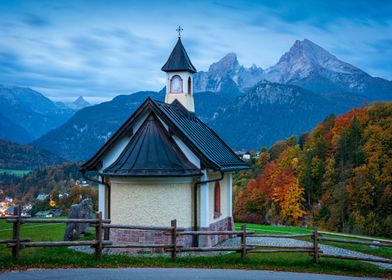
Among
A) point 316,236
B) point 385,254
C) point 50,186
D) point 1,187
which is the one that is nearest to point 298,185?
point 385,254

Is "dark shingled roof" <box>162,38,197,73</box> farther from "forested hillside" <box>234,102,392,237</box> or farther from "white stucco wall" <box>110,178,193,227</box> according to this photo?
"forested hillside" <box>234,102,392,237</box>

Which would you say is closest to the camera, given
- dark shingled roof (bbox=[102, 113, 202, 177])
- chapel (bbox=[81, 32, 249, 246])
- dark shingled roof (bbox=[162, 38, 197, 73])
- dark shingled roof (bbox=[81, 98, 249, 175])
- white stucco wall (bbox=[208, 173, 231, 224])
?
dark shingled roof (bbox=[102, 113, 202, 177])

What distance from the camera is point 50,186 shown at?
12938 cm

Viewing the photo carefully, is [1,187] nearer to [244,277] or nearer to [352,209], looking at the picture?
[352,209]

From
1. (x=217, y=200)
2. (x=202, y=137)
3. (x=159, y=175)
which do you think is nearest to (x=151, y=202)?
(x=159, y=175)

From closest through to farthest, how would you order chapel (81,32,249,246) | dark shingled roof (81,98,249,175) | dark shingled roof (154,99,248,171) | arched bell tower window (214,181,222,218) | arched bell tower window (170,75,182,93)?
chapel (81,32,249,246), dark shingled roof (81,98,249,175), dark shingled roof (154,99,248,171), arched bell tower window (214,181,222,218), arched bell tower window (170,75,182,93)

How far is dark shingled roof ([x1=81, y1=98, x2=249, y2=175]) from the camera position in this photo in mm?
20469

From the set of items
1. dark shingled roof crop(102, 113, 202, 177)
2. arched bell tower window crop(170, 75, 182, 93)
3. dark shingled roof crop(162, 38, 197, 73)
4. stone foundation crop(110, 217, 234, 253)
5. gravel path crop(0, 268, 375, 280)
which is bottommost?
gravel path crop(0, 268, 375, 280)

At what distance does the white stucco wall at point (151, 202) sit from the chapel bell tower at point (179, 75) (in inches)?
246

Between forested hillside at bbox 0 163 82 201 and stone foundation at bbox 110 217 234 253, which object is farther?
forested hillside at bbox 0 163 82 201

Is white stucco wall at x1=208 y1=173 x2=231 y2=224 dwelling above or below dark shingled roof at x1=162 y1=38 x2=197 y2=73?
below

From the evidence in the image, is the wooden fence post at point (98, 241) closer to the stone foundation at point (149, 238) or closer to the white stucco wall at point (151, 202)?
the stone foundation at point (149, 238)

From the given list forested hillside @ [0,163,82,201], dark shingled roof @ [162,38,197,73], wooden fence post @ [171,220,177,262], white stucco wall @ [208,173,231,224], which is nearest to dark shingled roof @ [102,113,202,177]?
white stucco wall @ [208,173,231,224]

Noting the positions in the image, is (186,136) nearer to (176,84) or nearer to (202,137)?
(202,137)
